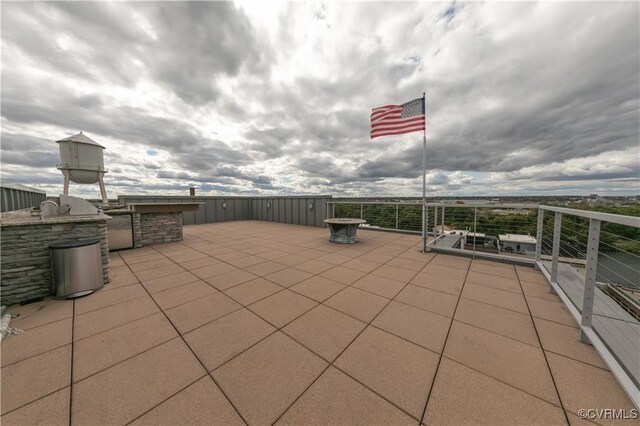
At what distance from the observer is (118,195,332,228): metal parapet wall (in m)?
9.79

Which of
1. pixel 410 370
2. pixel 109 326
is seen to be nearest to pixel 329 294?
pixel 410 370

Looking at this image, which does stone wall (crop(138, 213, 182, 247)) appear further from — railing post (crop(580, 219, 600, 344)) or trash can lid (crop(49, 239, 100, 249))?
railing post (crop(580, 219, 600, 344))

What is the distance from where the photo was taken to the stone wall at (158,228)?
6.38 meters

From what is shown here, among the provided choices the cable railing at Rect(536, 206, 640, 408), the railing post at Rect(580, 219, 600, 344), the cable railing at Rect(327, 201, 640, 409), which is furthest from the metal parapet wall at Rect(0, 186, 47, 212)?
the railing post at Rect(580, 219, 600, 344)

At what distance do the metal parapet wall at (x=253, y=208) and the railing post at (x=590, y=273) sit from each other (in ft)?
24.7

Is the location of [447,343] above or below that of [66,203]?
below

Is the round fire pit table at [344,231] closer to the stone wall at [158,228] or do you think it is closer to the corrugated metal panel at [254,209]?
the corrugated metal panel at [254,209]

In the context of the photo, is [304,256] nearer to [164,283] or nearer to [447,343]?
[164,283]

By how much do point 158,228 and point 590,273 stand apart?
873 cm

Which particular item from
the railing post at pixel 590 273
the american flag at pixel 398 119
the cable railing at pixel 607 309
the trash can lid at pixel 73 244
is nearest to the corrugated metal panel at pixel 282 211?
the american flag at pixel 398 119

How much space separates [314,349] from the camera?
81.9 inches

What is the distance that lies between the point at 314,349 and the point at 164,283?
2.97m

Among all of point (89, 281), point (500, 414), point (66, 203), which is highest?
point (66, 203)

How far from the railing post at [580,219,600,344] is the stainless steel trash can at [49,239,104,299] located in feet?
20.1
